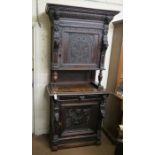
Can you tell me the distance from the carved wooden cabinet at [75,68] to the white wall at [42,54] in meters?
0.17

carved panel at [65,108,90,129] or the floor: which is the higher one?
carved panel at [65,108,90,129]

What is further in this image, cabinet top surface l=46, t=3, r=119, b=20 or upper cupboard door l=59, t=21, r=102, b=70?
upper cupboard door l=59, t=21, r=102, b=70

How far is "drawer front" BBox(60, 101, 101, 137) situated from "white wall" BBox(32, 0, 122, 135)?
0.46 meters

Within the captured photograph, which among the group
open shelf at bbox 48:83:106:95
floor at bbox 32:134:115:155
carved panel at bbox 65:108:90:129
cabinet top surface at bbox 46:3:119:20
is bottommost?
floor at bbox 32:134:115:155

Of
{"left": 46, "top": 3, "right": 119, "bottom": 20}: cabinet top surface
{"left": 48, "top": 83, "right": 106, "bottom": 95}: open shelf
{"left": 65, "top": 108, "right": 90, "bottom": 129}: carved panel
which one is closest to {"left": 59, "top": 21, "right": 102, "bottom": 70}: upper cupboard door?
{"left": 46, "top": 3, "right": 119, "bottom": 20}: cabinet top surface

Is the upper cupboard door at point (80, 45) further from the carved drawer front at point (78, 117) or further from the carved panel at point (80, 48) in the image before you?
the carved drawer front at point (78, 117)

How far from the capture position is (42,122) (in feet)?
8.71

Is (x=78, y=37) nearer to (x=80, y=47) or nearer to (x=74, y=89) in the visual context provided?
(x=80, y=47)

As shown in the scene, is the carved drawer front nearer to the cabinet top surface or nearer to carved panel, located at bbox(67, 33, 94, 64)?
carved panel, located at bbox(67, 33, 94, 64)

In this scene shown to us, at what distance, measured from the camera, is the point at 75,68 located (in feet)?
7.47

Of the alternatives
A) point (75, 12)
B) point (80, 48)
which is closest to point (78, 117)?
point (80, 48)

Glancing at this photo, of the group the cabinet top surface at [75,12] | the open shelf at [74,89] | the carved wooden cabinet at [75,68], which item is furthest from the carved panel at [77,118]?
the cabinet top surface at [75,12]

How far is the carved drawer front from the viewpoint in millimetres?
2258
